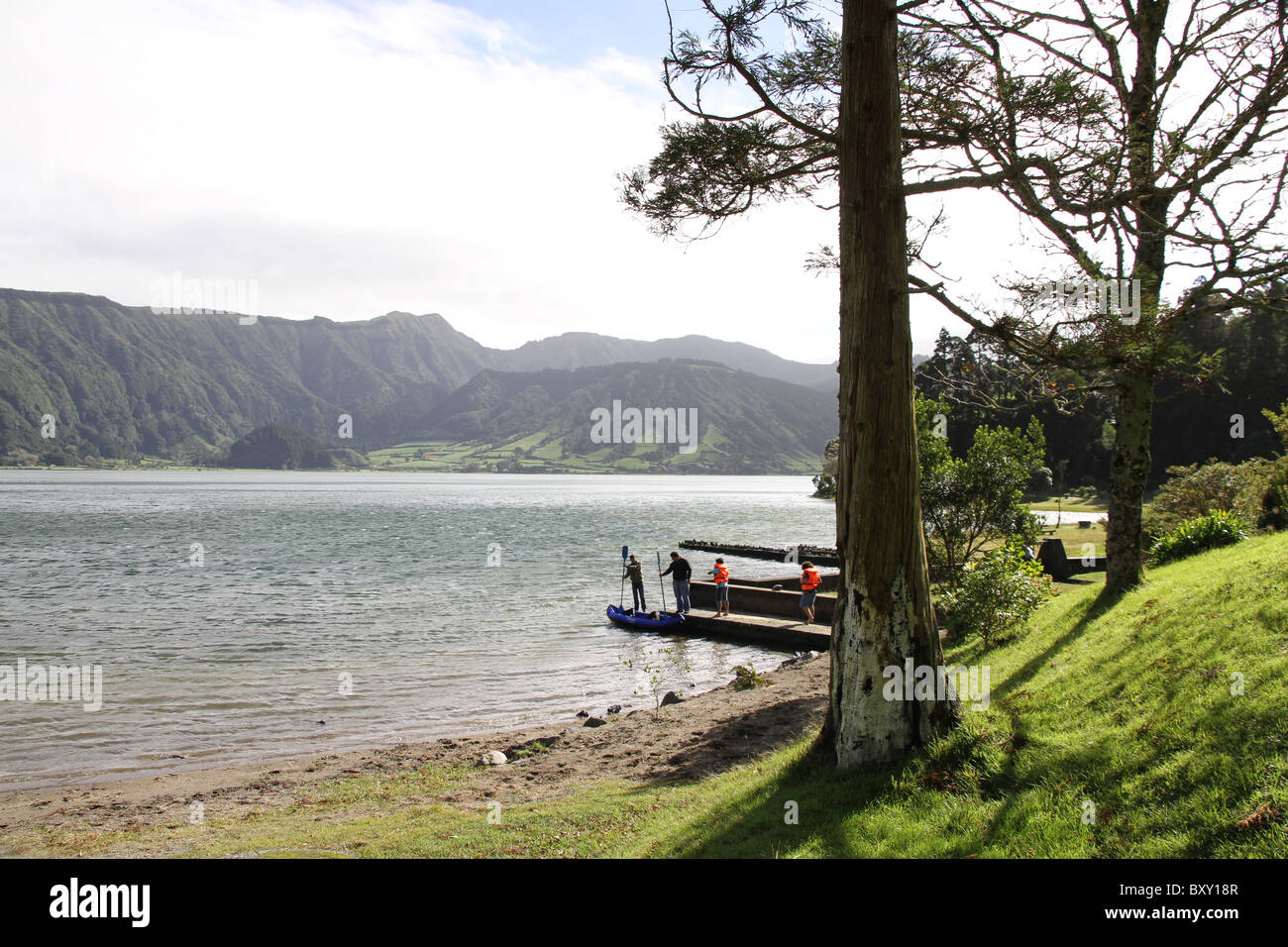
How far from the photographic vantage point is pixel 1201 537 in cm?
1614

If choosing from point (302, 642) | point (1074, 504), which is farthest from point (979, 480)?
point (1074, 504)

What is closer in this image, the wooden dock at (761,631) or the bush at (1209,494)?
the bush at (1209,494)

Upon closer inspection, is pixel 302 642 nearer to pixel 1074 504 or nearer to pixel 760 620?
pixel 760 620

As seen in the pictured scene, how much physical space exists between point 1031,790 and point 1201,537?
1245 centimetres

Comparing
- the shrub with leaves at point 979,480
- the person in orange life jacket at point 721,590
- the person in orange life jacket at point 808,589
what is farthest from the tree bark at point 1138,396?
the person in orange life jacket at point 721,590

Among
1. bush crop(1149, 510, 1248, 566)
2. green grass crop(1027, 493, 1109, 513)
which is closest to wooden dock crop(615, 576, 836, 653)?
bush crop(1149, 510, 1248, 566)

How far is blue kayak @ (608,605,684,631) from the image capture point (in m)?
27.0

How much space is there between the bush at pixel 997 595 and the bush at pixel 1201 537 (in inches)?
139

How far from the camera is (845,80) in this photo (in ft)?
27.7

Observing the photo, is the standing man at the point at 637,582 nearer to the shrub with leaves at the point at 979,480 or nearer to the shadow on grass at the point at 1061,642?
the shrub with leaves at the point at 979,480

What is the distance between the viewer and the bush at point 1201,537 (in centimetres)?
1588

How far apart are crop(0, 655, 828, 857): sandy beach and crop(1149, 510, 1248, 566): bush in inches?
300

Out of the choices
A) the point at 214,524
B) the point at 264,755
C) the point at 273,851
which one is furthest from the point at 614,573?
the point at 214,524
